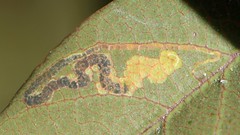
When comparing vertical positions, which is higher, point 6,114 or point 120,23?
point 120,23

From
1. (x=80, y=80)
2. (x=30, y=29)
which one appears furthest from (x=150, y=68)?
(x=30, y=29)

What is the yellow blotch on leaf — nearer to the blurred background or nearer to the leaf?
the leaf

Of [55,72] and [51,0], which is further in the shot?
[51,0]

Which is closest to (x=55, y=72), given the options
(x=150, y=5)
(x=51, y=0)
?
(x=150, y=5)

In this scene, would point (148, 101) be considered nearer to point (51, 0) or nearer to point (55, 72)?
point (55, 72)

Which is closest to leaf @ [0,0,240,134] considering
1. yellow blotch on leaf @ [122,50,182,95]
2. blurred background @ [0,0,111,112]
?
yellow blotch on leaf @ [122,50,182,95]

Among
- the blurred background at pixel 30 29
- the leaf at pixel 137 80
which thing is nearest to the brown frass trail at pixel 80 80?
the leaf at pixel 137 80
